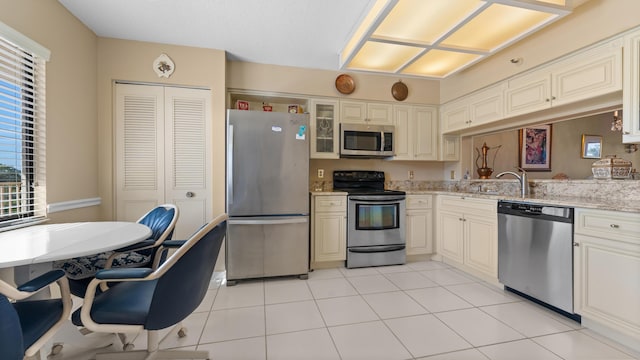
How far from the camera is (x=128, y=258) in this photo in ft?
6.27

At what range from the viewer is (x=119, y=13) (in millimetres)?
2246

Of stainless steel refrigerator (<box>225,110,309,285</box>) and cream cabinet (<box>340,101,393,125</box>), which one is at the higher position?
cream cabinet (<box>340,101,393,125</box>)

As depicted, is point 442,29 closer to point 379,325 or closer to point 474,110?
point 474,110

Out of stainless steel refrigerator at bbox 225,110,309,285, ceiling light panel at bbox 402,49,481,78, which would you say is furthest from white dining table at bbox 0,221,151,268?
ceiling light panel at bbox 402,49,481,78

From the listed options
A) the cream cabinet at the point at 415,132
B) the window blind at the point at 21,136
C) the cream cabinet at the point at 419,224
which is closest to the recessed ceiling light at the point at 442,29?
the cream cabinet at the point at 415,132

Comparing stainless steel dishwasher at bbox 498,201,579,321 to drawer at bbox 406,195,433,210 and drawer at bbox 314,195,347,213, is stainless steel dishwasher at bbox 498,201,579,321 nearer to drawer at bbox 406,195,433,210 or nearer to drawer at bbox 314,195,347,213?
drawer at bbox 406,195,433,210

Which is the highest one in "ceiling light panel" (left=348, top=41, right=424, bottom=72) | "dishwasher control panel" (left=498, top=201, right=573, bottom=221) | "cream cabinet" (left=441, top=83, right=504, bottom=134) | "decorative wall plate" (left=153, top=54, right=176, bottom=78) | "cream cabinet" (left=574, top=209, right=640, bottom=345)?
"ceiling light panel" (left=348, top=41, right=424, bottom=72)

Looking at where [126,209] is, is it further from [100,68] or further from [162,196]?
[100,68]

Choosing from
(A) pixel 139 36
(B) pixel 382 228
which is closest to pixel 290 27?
(A) pixel 139 36

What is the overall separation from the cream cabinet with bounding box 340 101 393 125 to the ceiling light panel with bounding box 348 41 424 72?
50cm

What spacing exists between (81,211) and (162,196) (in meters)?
0.64

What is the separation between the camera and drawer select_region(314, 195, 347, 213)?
306cm

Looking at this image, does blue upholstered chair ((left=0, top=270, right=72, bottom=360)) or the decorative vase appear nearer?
blue upholstered chair ((left=0, top=270, right=72, bottom=360))

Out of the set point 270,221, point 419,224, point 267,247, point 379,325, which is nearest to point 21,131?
point 270,221
